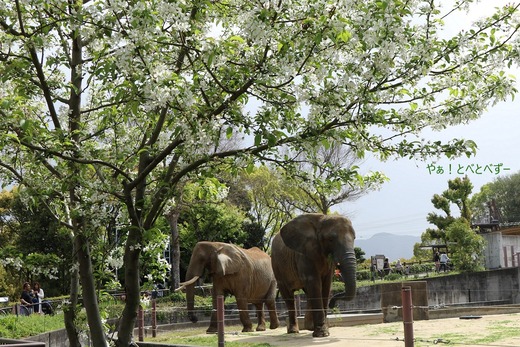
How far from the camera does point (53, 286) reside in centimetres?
3906

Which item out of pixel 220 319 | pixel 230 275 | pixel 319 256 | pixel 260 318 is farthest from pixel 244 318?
pixel 220 319

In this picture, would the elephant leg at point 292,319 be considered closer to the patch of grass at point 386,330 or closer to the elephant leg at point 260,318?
the patch of grass at point 386,330

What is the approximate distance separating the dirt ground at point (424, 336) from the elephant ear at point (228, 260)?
2.30 meters

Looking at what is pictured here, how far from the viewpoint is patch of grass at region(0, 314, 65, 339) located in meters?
16.9

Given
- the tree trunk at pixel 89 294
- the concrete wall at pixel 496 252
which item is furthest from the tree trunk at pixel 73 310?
the concrete wall at pixel 496 252

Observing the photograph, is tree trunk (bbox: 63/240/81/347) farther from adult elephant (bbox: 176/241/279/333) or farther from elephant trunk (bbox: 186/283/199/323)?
elephant trunk (bbox: 186/283/199/323)

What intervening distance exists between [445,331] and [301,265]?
3.38 meters

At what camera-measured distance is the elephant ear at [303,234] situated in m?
16.6

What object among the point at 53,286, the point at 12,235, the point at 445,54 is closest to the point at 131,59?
the point at 445,54

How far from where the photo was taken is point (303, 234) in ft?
54.9

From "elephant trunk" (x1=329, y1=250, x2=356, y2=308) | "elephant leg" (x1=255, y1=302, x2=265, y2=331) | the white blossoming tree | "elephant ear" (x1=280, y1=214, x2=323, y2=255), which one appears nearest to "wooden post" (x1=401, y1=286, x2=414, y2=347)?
the white blossoming tree

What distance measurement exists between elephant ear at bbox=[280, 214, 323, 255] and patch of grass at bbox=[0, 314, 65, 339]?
19.7ft

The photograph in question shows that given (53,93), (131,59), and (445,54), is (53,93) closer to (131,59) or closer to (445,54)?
(131,59)

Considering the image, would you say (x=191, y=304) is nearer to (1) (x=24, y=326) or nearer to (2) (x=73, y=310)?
(1) (x=24, y=326)
